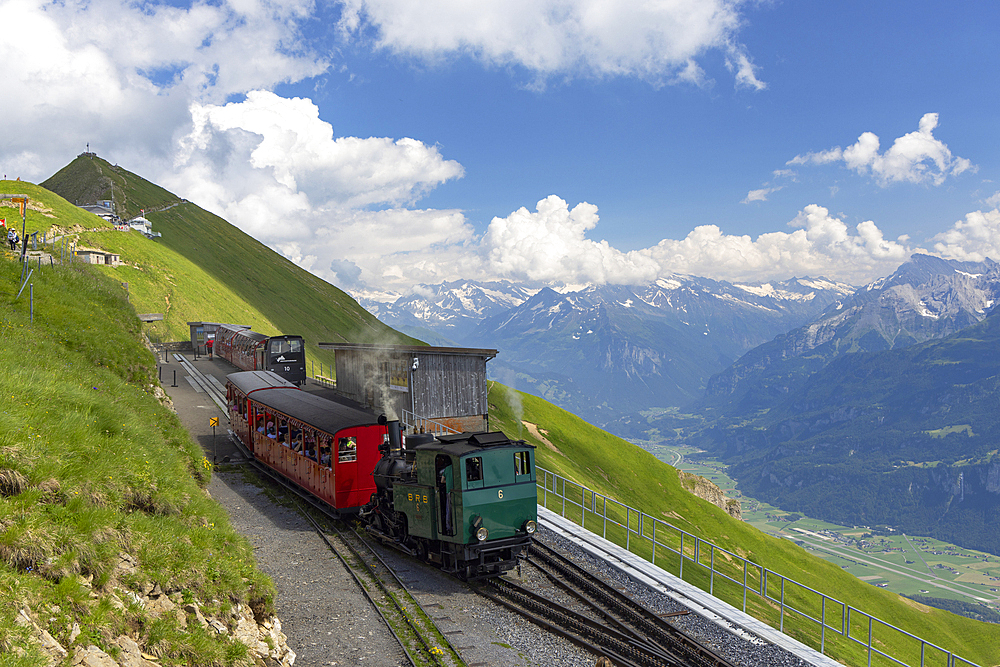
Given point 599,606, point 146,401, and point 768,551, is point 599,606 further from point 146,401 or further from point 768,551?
point 768,551

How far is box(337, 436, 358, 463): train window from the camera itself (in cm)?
2103

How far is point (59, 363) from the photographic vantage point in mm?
17031

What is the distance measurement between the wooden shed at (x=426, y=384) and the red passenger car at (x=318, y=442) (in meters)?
10.5

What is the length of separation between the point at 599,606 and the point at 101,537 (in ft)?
39.7

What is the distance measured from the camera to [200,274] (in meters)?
117

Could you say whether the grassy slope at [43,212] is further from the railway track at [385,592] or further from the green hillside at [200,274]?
the railway track at [385,592]

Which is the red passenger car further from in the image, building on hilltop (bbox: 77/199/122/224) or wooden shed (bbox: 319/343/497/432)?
building on hilltop (bbox: 77/199/122/224)

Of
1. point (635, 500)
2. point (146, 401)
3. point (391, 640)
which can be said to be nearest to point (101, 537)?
point (391, 640)

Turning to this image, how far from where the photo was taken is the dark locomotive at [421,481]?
16.5 m

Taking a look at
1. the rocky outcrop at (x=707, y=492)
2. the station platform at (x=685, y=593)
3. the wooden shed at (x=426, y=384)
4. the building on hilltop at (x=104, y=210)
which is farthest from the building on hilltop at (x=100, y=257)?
the rocky outcrop at (x=707, y=492)

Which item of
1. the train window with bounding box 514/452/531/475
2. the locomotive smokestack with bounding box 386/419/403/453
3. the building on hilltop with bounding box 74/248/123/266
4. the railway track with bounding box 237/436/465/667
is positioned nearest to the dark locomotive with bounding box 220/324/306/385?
the railway track with bounding box 237/436/465/667

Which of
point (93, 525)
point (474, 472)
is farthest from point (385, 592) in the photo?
point (93, 525)

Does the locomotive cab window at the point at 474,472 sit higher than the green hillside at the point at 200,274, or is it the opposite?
the green hillside at the point at 200,274

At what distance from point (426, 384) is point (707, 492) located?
75185 millimetres
